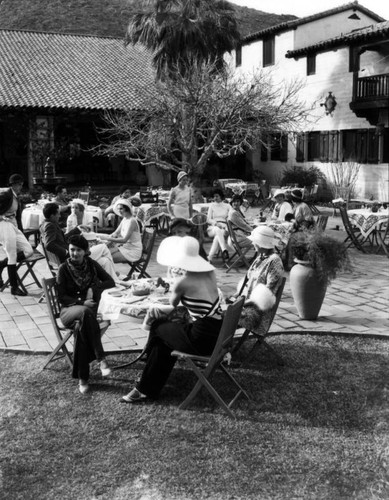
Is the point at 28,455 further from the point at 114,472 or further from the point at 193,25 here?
the point at 193,25

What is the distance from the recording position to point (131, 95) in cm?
2408

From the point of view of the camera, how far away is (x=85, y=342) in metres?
5.27

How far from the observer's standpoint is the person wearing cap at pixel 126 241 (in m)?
8.49

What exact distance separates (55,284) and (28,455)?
73.8 inches

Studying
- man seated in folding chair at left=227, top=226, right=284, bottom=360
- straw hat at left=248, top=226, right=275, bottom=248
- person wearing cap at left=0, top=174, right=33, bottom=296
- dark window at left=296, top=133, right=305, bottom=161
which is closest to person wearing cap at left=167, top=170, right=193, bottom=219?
person wearing cap at left=0, top=174, right=33, bottom=296

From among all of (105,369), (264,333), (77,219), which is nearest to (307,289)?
(264,333)

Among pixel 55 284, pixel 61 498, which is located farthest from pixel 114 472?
pixel 55 284

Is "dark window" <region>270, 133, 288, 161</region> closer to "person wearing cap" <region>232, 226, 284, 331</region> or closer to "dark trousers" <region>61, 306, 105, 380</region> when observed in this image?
"person wearing cap" <region>232, 226, 284, 331</region>

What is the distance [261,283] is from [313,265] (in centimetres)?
130

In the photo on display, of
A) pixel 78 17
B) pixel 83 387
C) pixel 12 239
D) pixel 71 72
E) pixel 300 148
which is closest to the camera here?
pixel 83 387

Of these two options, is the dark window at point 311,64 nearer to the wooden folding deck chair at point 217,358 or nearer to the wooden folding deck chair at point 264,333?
the wooden folding deck chair at point 264,333

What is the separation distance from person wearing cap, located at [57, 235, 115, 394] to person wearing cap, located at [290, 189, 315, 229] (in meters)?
4.40

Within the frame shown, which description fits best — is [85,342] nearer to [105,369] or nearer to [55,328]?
[105,369]

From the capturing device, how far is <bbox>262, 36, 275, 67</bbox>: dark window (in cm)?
2707
